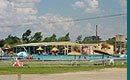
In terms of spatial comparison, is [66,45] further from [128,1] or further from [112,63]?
[128,1]

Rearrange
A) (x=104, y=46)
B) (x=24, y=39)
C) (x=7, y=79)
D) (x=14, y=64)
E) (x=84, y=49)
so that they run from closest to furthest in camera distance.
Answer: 1. (x=7, y=79)
2. (x=14, y=64)
3. (x=104, y=46)
4. (x=84, y=49)
5. (x=24, y=39)

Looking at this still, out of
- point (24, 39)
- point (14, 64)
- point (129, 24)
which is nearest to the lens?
point (129, 24)

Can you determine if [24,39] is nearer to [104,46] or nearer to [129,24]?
[104,46]

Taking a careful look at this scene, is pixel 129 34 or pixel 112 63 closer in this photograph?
pixel 129 34

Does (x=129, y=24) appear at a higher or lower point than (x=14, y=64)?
higher

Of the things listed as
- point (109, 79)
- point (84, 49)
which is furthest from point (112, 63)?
point (84, 49)

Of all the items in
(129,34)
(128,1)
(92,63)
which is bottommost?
(92,63)

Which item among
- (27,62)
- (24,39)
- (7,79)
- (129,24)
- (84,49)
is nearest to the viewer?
(129,24)

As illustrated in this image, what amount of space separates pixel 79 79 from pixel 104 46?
26.9 m

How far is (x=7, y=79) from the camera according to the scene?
61.2ft

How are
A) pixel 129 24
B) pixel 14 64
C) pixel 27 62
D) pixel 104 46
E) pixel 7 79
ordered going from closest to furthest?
pixel 129 24, pixel 7 79, pixel 14 64, pixel 27 62, pixel 104 46

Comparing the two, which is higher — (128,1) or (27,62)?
(128,1)

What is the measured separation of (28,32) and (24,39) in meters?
3.81

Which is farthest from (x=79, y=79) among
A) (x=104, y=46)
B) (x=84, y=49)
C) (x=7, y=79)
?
(x=84, y=49)
